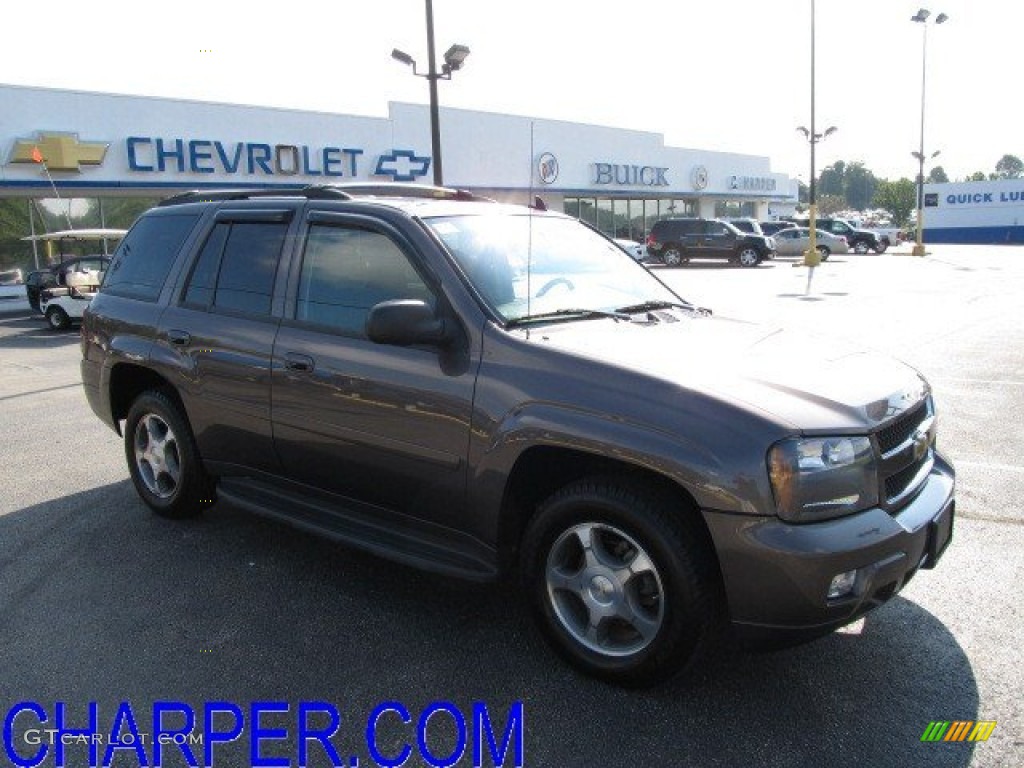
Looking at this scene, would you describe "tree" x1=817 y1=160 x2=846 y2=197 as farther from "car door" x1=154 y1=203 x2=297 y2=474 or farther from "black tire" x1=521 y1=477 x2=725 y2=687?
"black tire" x1=521 y1=477 x2=725 y2=687

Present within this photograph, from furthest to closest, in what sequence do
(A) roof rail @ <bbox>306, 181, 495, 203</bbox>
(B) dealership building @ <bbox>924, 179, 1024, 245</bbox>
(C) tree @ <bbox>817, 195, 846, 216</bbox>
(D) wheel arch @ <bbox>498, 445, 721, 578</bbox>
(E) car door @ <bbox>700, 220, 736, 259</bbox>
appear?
(C) tree @ <bbox>817, 195, 846, 216</bbox> < (B) dealership building @ <bbox>924, 179, 1024, 245</bbox> < (E) car door @ <bbox>700, 220, 736, 259</bbox> < (A) roof rail @ <bbox>306, 181, 495, 203</bbox> < (D) wheel arch @ <bbox>498, 445, 721, 578</bbox>

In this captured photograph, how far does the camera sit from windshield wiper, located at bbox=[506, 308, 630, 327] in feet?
11.6

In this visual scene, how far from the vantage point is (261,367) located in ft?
13.8

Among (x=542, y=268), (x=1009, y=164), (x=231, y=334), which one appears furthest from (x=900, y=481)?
(x=1009, y=164)

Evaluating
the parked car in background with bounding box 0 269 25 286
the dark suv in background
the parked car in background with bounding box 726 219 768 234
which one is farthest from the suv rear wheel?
the parked car in background with bounding box 0 269 25 286

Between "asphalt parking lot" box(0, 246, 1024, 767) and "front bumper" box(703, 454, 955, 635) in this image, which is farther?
"asphalt parking lot" box(0, 246, 1024, 767)

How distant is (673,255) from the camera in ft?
112

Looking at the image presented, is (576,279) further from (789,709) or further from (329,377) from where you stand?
(789,709)

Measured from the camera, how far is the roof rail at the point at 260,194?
168 inches

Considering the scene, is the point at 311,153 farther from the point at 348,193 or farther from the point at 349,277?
the point at 349,277

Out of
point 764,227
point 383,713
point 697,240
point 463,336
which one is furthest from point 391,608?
point 764,227

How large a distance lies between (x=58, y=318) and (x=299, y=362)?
49.6 feet

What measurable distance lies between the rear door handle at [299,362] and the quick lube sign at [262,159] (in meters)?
23.2

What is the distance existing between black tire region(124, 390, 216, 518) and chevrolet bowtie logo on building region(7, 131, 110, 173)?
66.3ft
